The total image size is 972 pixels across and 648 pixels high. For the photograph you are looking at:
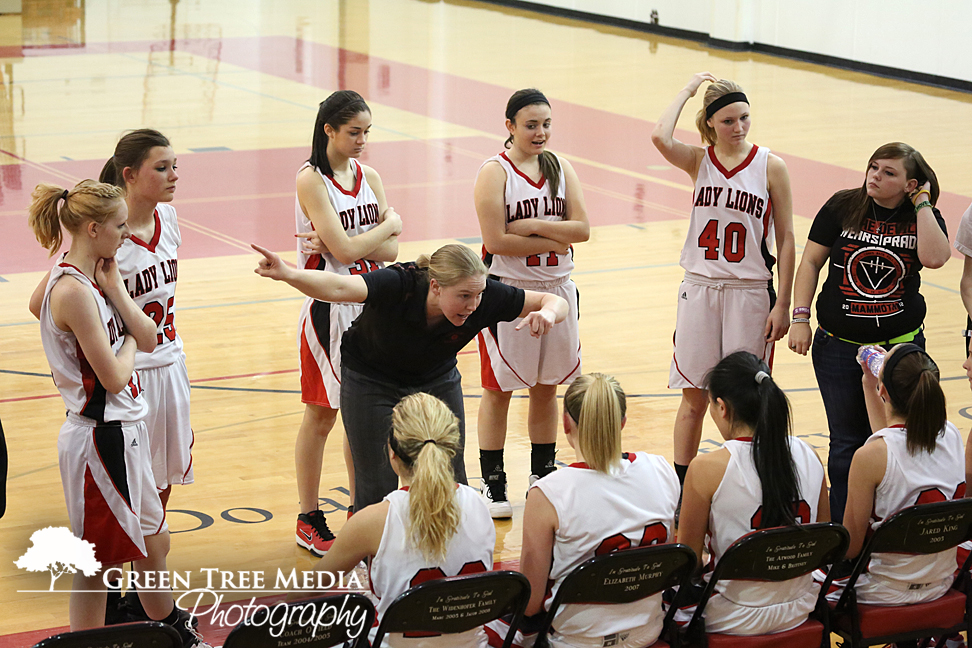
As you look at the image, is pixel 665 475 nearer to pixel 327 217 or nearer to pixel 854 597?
pixel 854 597

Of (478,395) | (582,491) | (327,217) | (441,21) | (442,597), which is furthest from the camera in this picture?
(441,21)

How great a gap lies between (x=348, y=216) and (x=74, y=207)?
137 cm

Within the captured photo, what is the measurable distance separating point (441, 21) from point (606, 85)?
716 centimetres

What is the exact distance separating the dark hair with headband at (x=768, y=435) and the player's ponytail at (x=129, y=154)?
78.7 inches

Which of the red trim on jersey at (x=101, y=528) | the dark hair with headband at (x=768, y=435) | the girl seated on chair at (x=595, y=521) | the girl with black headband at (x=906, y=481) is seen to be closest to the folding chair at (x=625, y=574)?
the girl seated on chair at (x=595, y=521)

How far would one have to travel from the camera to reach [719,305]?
5.03 meters

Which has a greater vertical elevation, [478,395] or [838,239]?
[838,239]

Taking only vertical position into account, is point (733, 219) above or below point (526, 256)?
above

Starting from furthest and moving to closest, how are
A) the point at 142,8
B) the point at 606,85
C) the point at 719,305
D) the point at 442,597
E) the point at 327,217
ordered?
the point at 142,8
the point at 606,85
the point at 719,305
the point at 327,217
the point at 442,597

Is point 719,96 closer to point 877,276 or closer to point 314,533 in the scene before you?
point 877,276

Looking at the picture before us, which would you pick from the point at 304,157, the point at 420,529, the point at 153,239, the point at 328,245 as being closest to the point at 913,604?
the point at 420,529

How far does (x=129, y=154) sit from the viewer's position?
3.96 m

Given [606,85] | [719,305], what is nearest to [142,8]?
[606,85]

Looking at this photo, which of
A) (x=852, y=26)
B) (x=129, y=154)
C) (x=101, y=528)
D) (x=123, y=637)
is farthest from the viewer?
(x=852, y=26)
